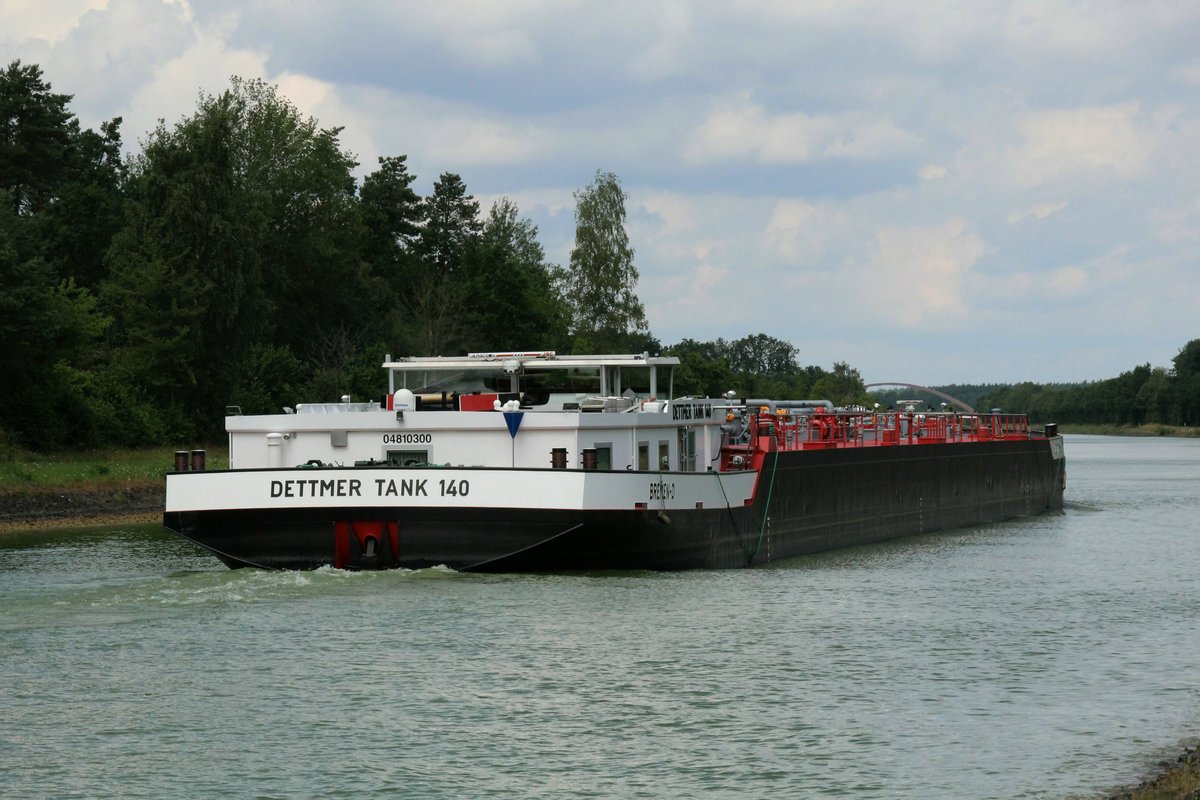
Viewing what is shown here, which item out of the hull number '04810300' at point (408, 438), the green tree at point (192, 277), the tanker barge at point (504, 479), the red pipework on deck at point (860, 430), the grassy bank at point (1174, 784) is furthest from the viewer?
the green tree at point (192, 277)

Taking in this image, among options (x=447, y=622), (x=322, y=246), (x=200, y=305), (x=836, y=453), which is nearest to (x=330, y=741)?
(x=447, y=622)

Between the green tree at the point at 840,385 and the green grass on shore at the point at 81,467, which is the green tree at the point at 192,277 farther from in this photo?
the green tree at the point at 840,385

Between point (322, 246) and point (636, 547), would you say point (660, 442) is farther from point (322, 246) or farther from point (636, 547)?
point (322, 246)

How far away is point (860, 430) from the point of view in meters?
40.0

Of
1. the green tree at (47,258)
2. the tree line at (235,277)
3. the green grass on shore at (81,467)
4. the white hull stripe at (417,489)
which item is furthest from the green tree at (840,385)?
the white hull stripe at (417,489)

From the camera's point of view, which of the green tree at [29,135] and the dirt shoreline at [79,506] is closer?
the dirt shoreline at [79,506]

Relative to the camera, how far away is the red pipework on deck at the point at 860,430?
3184 cm

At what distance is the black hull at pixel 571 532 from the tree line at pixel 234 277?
24275 mm

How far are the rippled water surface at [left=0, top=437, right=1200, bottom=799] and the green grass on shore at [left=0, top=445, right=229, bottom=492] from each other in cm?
1459

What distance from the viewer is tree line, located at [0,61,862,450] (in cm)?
5416

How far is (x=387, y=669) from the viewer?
1898 cm

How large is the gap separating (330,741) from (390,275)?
277 ft

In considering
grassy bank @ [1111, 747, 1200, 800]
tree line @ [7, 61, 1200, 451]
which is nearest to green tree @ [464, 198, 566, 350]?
tree line @ [7, 61, 1200, 451]

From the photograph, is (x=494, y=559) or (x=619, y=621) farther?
(x=494, y=559)
